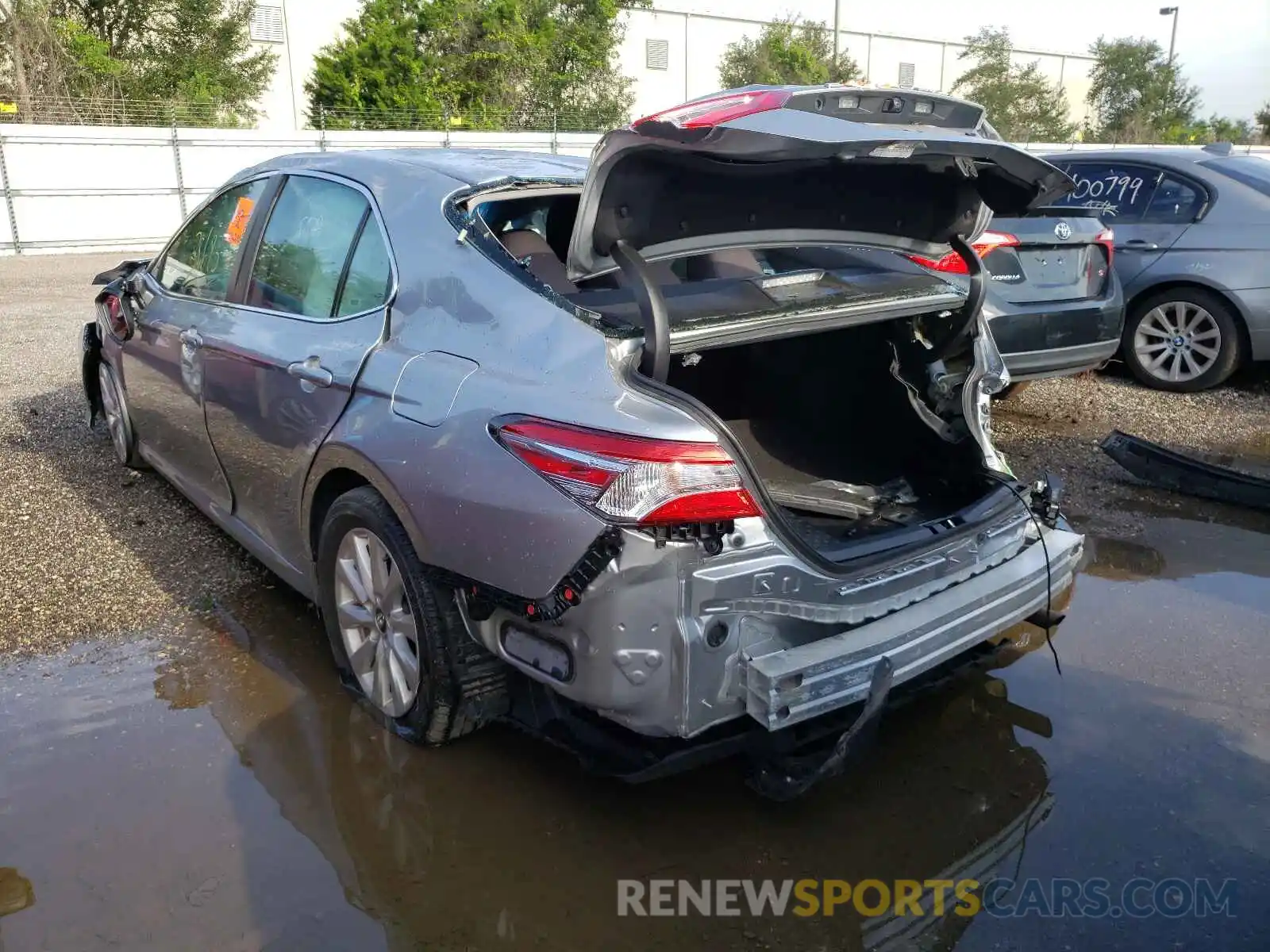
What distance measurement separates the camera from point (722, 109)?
2.47 metres

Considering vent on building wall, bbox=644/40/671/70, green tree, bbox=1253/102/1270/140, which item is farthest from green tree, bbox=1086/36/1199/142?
vent on building wall, bbox=644/40/671/70

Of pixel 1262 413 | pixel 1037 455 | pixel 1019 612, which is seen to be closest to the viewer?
pixel 1019 612

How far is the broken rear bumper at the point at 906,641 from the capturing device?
93.0 inches

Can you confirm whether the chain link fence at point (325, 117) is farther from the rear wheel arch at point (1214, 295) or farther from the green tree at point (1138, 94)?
the green tree at point (1138, 94)

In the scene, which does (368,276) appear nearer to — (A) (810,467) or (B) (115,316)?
(A) (810,467)

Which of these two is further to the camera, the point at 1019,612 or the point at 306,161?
the point at 306,161

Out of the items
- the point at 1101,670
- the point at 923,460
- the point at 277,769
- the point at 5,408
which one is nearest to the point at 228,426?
the point at 277,769

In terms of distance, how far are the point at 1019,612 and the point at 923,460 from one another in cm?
81

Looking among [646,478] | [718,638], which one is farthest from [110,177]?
[718,638]

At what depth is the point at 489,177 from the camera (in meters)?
3.19

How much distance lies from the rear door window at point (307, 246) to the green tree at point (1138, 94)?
5166cm

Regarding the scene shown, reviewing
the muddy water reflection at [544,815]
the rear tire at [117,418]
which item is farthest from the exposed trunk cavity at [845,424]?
the rear tire at [117,418]

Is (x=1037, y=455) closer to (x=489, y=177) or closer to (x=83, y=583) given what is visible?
(x=489, y=177)

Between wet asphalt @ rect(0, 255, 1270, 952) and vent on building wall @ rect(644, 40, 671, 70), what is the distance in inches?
1666
